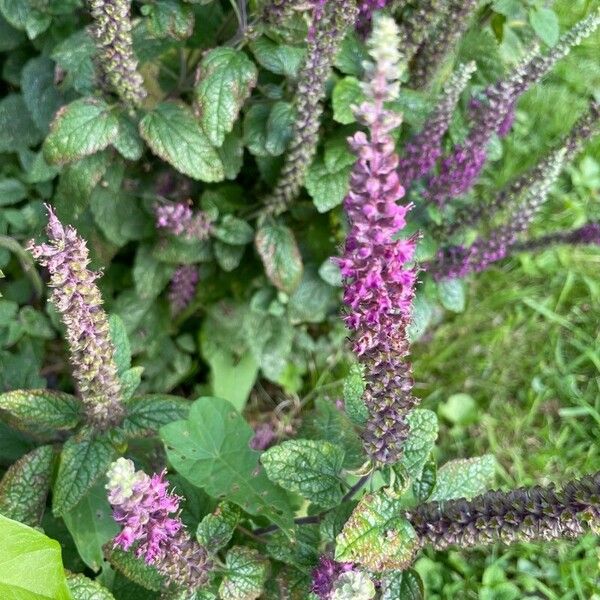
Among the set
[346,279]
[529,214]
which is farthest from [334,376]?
[346,279]

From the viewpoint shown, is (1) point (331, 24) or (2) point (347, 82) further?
(2) point (347, 82)

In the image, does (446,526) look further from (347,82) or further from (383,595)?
(347,82)

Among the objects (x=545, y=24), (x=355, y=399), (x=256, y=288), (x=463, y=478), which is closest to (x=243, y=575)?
(x=355, y=399)

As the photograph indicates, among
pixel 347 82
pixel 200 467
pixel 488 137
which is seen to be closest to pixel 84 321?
pixel 200 467

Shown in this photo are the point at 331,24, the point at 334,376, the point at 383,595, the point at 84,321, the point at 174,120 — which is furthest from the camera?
the point at 334,376

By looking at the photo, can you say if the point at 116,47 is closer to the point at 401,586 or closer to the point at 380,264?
the point at 380,264

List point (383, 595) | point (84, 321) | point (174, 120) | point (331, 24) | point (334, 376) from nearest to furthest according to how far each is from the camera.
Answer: point (84, 321) → point (383, 595) → point (331, 24) → point (174, 120) → point (334, 376)

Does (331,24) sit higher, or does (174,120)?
(331,24)

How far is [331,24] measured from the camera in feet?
5.46

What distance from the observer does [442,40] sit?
200 cm

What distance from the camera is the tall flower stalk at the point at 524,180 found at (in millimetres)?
1980

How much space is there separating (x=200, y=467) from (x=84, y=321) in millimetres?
478

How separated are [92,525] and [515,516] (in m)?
0.99

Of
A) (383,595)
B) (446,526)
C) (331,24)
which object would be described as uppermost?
(331,24)
